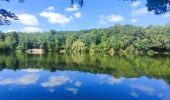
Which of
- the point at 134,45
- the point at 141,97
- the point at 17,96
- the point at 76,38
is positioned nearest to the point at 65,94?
the point at 17,96

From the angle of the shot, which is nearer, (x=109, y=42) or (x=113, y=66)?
(x=113, y=66)

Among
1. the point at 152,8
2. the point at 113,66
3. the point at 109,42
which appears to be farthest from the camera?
the point at 109,42

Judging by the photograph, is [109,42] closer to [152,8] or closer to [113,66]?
[113,66]

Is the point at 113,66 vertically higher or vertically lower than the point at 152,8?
lower

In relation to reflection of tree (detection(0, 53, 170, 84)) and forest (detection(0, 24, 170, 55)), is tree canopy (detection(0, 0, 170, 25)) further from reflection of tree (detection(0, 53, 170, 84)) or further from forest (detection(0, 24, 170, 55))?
forest (detection(0, 24, 170, 55))

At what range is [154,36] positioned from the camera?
85.8 metres

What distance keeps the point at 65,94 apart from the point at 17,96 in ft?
11.3

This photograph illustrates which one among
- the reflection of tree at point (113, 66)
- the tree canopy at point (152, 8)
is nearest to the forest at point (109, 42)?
the reflection of tree at point (113, 66)

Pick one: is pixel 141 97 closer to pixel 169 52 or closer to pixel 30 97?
pixel 30 97

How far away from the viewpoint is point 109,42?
9256 cm

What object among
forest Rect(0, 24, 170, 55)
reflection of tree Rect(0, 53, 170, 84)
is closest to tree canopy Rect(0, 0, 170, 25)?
reflection of tree Rect(0, 53, 170, 84)

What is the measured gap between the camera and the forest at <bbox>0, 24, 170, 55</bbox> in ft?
274

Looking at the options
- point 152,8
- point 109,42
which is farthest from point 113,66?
point 109,42

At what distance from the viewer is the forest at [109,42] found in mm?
83531
